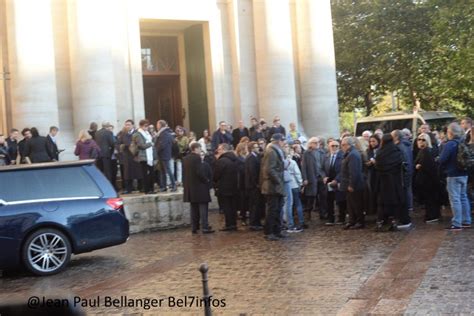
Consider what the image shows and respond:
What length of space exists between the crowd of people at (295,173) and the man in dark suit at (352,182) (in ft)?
0.06

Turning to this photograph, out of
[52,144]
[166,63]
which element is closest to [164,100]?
[166,63]

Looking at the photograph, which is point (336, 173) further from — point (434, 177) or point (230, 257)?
point (230, 257)

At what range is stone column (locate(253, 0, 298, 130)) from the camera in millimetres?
20906

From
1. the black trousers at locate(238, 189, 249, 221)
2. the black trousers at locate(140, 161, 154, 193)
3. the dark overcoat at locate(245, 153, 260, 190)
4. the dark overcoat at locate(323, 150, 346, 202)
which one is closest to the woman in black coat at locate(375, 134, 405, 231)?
the dark overcoat at locate(323, 150, 346, 202)

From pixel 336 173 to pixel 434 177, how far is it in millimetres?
1869

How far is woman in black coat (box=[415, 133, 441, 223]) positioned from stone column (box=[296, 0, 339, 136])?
945cm

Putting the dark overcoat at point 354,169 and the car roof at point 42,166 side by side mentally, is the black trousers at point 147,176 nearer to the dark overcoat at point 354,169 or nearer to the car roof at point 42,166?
the car roof at point 42,166

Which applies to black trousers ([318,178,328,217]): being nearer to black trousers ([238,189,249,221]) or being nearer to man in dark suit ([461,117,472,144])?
black trousers ([238,189,249,221])

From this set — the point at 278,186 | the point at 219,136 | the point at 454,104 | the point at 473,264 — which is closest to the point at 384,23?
the point at 454,104

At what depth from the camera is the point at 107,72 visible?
59.1ft

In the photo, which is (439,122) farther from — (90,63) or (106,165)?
(106,165)

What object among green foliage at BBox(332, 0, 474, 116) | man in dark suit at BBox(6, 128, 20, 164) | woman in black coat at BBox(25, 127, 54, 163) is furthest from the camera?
green foliage at BBox(332, 0, 474, 116)

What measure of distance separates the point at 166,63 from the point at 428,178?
11653 mm

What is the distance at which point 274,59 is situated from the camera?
68.6ft
